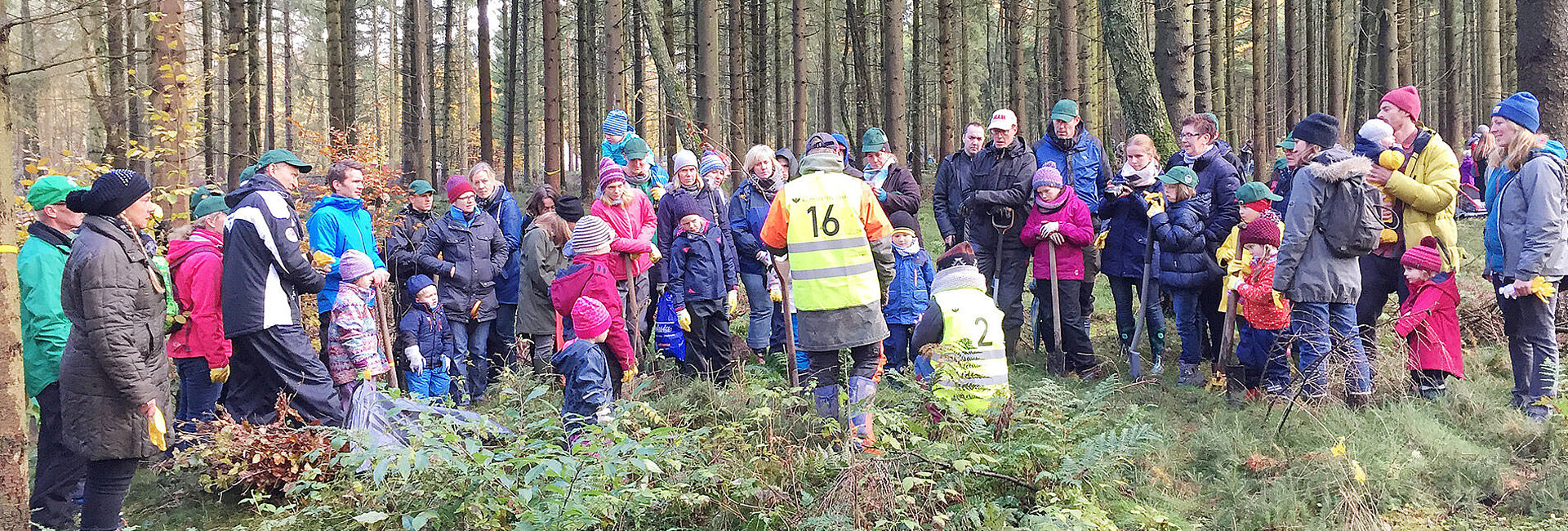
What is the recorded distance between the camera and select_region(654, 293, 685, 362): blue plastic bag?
7.75 metres

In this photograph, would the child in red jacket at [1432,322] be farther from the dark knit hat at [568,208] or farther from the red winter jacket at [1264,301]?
the dark knit hat at [568,208]

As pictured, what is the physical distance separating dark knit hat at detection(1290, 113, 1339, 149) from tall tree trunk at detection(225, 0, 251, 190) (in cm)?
950

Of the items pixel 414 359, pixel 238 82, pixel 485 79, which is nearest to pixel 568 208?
pixel 414 359

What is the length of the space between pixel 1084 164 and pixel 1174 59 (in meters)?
2.02

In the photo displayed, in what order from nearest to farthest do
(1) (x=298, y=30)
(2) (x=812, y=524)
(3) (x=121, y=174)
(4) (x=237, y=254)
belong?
1. (2) (x=812, y=524)
2. (3) (x=121, y=174)
3. (4) (x=237, y=254)
4. (1) (x=298, y=30)

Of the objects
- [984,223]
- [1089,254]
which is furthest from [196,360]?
[1089,254]

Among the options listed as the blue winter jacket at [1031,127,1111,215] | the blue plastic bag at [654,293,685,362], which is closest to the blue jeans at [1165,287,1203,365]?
the blue winter jacket at [1031,127,1111,215]

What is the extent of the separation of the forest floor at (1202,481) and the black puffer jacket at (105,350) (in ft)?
1.98

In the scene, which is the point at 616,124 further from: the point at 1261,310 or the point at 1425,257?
the point at 1425,257

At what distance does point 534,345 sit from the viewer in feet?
25.6

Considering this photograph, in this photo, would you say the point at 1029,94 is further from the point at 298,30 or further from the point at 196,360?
the point at 196,360

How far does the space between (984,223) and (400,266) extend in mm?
4660

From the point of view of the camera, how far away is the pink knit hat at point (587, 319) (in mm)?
5645

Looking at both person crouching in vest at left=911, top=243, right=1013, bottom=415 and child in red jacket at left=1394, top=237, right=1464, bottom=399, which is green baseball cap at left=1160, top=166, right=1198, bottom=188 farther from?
person crouching in vest at left=911, top=243, right=1013, bottom=415
